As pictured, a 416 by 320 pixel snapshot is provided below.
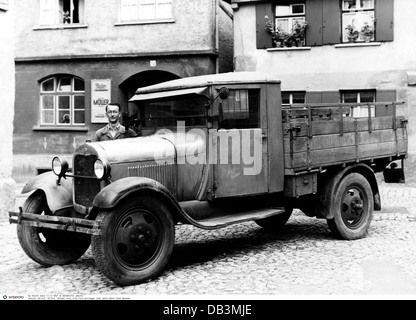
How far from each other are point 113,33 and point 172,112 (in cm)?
954

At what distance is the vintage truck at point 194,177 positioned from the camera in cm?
498

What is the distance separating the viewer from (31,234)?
562 centimetres

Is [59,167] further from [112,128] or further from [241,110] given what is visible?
[241,110]

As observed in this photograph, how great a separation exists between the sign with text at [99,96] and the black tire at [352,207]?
9212 millimetres

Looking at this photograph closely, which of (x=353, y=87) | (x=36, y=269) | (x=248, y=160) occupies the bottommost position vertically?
(x=36, y=269)

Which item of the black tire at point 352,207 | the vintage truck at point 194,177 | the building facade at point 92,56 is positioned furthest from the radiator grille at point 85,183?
the building facade at point 92,56

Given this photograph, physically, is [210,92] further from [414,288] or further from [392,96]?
[392,96]

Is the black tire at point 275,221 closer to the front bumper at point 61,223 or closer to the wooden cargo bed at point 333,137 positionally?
the wooden cargo bed at point 333,137

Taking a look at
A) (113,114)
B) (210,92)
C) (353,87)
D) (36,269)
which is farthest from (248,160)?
(353,87)

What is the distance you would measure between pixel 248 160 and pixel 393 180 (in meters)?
2.70

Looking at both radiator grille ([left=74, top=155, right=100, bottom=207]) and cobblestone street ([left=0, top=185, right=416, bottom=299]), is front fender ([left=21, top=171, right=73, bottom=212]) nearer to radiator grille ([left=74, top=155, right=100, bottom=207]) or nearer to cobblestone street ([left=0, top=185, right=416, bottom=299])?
radiator grille ([left=74, top=155, right=100, bottom=207])

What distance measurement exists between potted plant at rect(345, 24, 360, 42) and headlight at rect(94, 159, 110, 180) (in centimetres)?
1030

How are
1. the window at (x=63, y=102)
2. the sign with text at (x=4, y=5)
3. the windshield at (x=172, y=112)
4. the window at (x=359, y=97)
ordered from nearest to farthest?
the windshield at (x=172, y=112)
the sign with text at (x=4, y=5)
the window at (x=359, y=97)
the window at (x=63, y=102)

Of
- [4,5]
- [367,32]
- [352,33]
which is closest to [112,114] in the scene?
[4,5]
